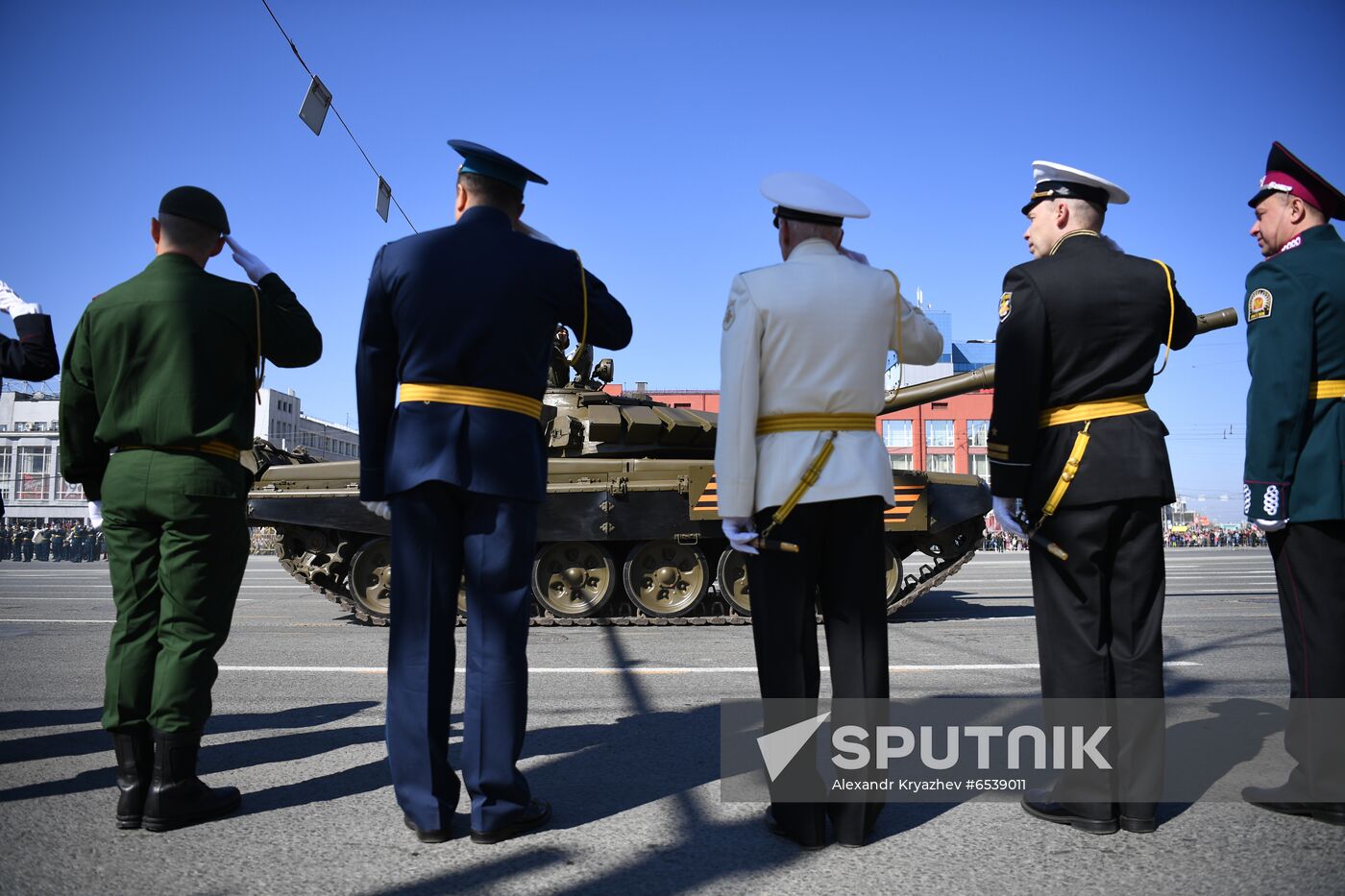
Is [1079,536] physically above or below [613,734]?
above

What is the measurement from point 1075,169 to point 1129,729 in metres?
1.79

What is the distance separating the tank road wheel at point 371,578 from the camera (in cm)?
1007

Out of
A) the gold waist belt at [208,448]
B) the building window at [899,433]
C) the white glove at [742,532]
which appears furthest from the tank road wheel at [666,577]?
the building window at [899,433]

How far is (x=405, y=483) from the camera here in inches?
122

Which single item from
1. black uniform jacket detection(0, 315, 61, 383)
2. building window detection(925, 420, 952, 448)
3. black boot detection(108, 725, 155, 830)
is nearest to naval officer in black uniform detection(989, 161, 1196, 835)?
black boot detection(108, 725, 155, 830)

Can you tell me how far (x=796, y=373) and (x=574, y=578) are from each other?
7.40m

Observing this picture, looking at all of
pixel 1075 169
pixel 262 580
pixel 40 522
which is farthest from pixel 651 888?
pixel 40 522

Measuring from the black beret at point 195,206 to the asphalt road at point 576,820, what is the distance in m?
1.95

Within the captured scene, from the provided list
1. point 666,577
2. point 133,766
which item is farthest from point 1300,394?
point 666,577

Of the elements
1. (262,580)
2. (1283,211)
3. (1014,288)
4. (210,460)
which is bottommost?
(262,580)

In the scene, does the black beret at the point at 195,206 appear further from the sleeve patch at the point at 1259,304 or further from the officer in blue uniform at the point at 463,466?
the sleeve patch at the point at 1259,304

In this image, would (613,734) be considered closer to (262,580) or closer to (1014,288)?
(1014,288)

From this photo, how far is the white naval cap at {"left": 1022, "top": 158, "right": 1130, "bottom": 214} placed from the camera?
11.1ft

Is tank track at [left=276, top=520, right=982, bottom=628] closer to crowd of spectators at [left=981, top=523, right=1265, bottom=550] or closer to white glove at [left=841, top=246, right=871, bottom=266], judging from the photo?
white glove at [left=841, top=246, right=871, bottom=266]
